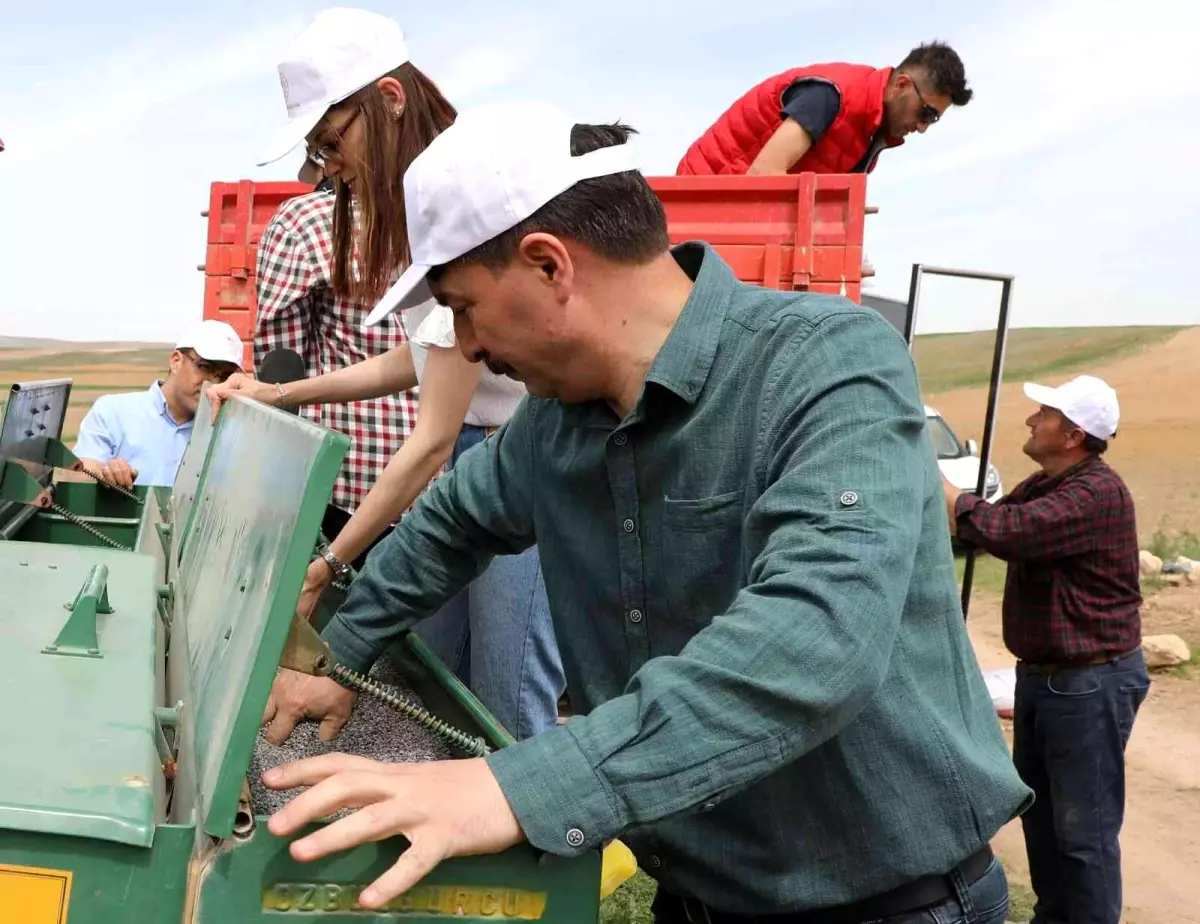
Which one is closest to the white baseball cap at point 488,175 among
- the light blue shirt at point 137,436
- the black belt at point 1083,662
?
the black belt at point 1083,662

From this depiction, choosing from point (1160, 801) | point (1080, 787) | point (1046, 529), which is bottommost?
point (1160, 801)

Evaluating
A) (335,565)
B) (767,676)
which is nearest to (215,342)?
(335,565)

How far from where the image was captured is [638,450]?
1703mm

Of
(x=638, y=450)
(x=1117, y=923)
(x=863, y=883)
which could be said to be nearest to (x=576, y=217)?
(x=638, y=450)

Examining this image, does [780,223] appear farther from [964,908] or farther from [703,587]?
[964,908]

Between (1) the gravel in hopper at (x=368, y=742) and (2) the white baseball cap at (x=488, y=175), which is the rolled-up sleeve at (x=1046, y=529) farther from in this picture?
(2) the white baseball cap at (x=488, y=175)

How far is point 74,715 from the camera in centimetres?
147

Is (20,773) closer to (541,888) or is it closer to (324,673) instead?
(324,673)

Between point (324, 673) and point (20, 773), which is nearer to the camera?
point (20, 773)

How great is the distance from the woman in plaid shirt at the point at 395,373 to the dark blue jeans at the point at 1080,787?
7.79 ft

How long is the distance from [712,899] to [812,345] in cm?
78

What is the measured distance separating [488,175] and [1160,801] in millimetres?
6524

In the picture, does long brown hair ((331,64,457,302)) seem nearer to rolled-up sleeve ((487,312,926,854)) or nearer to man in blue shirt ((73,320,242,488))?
rolled-up sleeve ((487,312,926,854))

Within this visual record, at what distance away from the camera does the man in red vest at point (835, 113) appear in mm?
4770
